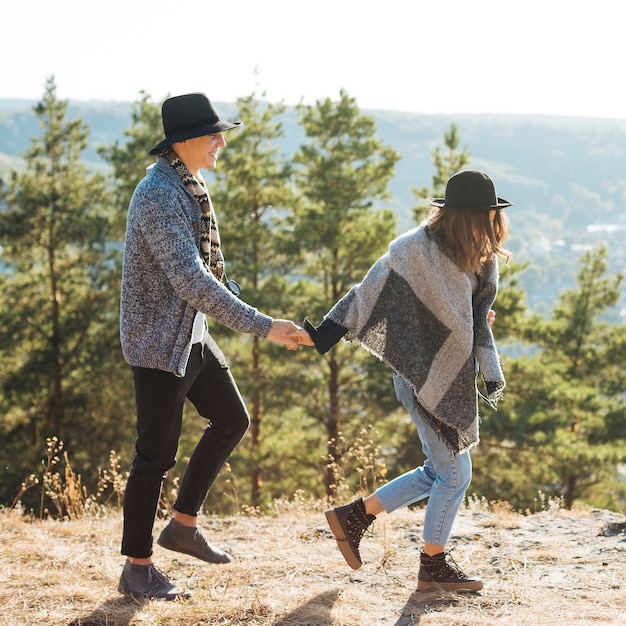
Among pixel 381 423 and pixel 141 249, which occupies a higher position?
pixel 141 249

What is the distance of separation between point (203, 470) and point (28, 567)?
42.1 inches

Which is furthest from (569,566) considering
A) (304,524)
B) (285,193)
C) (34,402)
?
(34,402)

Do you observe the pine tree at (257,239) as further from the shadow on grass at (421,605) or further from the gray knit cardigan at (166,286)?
the gray knit cardigan at (166,286)

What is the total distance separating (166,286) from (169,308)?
0.09m

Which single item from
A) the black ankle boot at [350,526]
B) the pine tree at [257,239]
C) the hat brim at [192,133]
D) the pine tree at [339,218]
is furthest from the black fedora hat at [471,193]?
the pine tree at [339,218]

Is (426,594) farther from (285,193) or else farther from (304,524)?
(285,193)

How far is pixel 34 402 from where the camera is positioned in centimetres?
2150

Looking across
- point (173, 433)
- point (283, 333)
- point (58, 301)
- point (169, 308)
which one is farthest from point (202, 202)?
point (58, 301)

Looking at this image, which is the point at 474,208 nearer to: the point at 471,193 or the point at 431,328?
the point at 471,193

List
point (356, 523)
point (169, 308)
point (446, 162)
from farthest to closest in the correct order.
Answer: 1. point (446, 162)
2. point (356, 523)
3. point (169, 308)

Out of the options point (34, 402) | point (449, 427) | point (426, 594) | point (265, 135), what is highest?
point (265, 135)

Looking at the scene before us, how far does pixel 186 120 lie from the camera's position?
124 inches

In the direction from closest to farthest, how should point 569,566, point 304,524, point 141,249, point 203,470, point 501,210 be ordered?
point 141,249, point 501,210, point 203,470, point 569,566, point 304,524

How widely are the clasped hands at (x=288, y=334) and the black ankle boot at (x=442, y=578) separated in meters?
1.20
